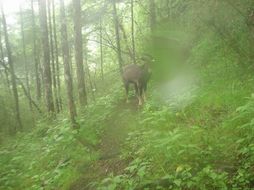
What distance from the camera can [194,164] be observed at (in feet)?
23.5

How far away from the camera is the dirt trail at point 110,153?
28.1 feet

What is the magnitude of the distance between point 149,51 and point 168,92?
4.51 m

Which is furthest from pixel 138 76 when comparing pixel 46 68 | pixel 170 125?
pixel 46 68

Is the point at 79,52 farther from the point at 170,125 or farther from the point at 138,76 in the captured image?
the point at 170,125

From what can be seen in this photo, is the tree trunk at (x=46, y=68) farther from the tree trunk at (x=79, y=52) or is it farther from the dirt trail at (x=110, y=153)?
the dirt trail at (x=110, y=153)

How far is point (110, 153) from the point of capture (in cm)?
974

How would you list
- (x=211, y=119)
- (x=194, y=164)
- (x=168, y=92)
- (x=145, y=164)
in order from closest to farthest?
Result: (x=194, y=164), (x=145, y=164), (x=211, y=119), (x=168, y=92)

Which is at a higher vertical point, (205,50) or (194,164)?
(205,50)

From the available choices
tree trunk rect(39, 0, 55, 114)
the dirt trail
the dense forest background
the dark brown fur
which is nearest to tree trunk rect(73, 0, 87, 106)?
the dense forest background

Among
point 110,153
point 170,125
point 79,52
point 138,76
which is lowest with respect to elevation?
point 110,153

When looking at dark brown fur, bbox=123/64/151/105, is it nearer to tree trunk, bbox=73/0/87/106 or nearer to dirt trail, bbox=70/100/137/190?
dirt trail, bbox=70/100/137/190

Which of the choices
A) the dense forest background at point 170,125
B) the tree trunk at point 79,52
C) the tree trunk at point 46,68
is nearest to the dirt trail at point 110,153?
the dense forest background at point 170,125

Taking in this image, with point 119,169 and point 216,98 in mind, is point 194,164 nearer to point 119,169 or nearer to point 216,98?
point 119,169

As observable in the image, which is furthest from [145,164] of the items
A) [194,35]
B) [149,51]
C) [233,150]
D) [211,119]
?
[149,51]
